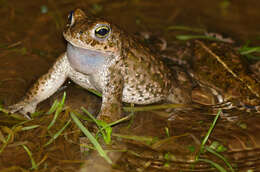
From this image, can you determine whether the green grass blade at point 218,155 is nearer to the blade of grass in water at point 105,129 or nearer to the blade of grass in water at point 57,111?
the blade of grass in water at point 105,129

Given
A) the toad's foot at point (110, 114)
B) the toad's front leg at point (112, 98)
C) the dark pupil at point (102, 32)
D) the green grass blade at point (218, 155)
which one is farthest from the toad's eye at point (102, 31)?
the green grass blade at point (218, 155)

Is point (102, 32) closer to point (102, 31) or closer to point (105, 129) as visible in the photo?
point (102, 31)

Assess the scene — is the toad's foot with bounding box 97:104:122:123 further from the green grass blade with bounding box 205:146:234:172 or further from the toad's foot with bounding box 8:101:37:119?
the green grass blade with bounding box 205:146:234:172

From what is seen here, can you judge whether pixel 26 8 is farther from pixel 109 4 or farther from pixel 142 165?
pixel 142 165

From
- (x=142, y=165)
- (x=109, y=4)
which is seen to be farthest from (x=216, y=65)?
(x=109, y=4)

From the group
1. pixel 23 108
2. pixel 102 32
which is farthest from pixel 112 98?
pixel 23 108

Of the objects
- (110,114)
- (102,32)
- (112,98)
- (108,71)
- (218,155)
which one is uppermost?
(102,32)
